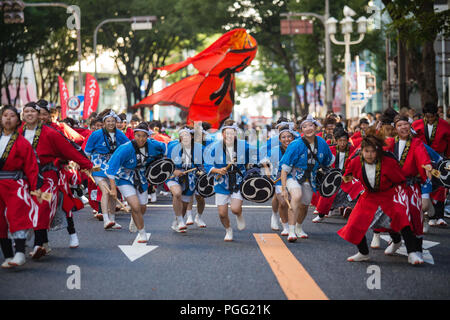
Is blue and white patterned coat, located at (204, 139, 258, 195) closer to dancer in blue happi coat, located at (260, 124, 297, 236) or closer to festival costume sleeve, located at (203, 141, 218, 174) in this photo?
festival costume sleeve, located at (203, 141, 218, 174)

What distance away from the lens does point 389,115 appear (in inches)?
401

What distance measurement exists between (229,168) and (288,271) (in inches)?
110

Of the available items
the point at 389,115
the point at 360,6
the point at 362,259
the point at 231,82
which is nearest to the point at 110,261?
the point at 362,259

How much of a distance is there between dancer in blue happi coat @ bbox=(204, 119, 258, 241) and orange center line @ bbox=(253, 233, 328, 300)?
0.55 m

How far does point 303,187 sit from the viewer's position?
10.0 m

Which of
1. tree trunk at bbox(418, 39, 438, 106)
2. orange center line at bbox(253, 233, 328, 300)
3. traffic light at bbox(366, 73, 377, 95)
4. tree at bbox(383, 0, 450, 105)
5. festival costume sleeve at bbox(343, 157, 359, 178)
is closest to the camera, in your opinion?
orange center line at bbox(253, 233, 328, 300)

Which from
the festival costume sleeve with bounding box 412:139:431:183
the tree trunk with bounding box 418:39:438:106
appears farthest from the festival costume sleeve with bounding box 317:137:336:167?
the tree trunk with bounding box 418:39:438:106

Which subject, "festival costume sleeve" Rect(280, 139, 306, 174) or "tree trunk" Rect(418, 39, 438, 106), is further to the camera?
"tree trunk" Rect(418, 39, 438, 106)

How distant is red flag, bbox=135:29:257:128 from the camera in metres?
18.0

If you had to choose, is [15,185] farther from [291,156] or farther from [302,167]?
[302,167]

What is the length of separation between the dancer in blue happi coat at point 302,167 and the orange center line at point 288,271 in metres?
0.44

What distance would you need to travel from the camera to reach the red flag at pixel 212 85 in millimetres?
18031
